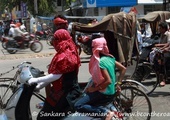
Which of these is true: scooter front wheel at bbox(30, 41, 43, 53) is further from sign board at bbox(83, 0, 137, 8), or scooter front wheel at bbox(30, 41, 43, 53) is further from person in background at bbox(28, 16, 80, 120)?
person in background at bbox(28, 16, 80, 120)

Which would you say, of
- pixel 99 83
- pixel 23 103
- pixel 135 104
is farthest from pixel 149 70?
pixel 23 103

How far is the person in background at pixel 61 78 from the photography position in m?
3.93

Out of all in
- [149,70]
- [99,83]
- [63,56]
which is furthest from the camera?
[149,70]

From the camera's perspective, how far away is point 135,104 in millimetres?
5371

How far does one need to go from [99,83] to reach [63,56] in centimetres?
52

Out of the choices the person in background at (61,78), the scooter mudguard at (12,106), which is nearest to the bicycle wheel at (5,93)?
the scooter mudguard at (12,106)

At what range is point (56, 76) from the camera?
12.9 feet

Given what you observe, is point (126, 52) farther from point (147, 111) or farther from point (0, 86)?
point (0, 86)

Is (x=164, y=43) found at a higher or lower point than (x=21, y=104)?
higher

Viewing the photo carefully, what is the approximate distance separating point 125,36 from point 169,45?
1.18 meters

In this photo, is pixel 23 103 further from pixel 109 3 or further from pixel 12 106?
pixel 109 3

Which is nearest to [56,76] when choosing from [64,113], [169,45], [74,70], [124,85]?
[74,70]

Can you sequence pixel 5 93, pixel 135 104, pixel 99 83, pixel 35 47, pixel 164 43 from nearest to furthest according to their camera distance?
pixel 99 83, pixel 135 104, pixel 5 93, pixel 164 43, pixel 35 47

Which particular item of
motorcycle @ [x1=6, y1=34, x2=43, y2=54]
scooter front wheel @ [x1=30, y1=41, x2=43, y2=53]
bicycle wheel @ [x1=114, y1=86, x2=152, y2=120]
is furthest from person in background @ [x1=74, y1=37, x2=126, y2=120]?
scooter front wheel @ [x1=30, y1=41, x2=43, y2=53]
